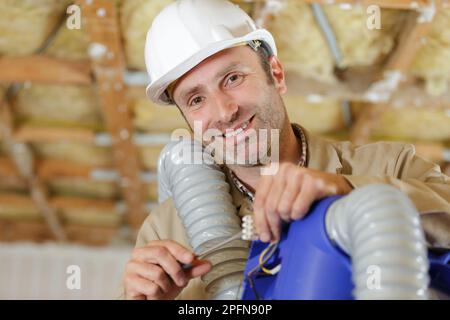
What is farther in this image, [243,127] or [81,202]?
[81,202]

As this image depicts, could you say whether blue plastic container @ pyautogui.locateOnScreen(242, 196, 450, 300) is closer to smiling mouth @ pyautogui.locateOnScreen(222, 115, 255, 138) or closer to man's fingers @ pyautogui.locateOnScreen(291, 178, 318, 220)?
man's fingers @ pyautogui.locateOnScreen(291, 178, 318, 220)

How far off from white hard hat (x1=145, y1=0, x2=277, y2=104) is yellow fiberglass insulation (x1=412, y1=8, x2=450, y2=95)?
177 centimetres

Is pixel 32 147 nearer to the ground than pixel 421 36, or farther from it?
farther from it

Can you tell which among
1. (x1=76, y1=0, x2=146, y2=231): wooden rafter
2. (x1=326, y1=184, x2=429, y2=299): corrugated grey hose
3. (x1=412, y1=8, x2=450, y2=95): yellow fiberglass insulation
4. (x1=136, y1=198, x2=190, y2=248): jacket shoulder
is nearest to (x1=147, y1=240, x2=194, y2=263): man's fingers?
(x1=326, y1=184, x2=429, y2=299): corrugated grey hose

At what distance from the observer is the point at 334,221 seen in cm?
90

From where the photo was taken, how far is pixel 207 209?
53.7 inches

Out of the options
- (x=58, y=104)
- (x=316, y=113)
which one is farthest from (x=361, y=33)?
(x=58, y=104)

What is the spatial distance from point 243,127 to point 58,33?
2.27 meters

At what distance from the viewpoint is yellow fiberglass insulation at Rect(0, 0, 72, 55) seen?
3.22 metres

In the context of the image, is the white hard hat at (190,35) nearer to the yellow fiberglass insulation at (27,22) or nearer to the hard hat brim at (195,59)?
the hard hat brim at (195,59)

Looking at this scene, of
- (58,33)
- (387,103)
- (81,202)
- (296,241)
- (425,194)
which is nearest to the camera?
(296,241)

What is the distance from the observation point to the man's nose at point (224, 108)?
156cm
